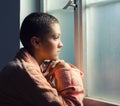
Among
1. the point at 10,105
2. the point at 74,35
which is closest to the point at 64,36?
the point at 74,35

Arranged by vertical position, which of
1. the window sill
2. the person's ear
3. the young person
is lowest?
the window sill

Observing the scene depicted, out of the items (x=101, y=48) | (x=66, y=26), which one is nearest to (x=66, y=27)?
(x=66, y=26)

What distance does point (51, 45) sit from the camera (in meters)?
1.08

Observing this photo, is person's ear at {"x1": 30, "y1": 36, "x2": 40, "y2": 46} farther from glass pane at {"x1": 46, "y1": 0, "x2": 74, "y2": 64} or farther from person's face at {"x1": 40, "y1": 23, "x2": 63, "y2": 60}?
glass pane at {"x1": 46, "y1": 0, "x2": 74, "y2": 64}

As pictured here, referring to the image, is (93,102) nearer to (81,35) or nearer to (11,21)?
(81,35)

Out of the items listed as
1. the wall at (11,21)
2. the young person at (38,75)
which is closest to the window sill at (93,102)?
the young person at (38,75)

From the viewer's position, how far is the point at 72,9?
142 cm

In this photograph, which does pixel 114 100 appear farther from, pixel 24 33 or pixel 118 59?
pixel 24 33

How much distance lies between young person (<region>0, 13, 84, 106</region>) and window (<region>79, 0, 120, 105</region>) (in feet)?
0.69

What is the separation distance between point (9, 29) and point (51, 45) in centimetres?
54

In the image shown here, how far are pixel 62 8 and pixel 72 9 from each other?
75mm

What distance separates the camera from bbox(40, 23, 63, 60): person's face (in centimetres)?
107

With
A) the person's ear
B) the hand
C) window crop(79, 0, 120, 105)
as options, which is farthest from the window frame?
the person's ear

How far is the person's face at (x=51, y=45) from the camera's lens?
1071mm
